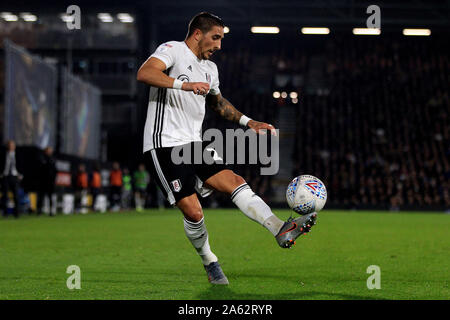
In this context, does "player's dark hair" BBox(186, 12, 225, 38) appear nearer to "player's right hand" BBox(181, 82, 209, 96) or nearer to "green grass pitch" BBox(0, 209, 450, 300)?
"player's right hand" BBox(181, 82, 209, 96)

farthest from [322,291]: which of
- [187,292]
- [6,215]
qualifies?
[6,215]

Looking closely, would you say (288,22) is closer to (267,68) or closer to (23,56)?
(23,56)

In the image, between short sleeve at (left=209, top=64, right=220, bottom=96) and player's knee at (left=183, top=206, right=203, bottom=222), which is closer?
player's knee at (left=183, top=206, right=203, bottom=222)

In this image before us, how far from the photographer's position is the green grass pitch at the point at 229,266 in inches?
190

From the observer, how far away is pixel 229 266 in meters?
6.67

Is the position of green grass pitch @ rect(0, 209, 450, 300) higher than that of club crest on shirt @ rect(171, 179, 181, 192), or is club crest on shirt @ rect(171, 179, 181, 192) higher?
club crest on shirt @ rect(171, 179, 181, 192)

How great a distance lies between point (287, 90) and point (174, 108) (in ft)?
108

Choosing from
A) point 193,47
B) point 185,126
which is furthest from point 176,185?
point 193,47

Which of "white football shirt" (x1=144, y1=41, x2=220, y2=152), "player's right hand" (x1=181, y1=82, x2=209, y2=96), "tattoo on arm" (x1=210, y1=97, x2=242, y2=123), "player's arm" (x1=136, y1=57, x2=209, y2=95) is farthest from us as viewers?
"tattoo on arm" (x1=210, y1=97, x2=242, y2=123)

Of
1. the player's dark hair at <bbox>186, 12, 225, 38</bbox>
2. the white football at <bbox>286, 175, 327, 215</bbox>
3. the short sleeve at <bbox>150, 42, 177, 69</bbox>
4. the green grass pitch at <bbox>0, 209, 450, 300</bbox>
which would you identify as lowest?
the green grass pitch at <bbox>0, 209, 450, 300</bbox>

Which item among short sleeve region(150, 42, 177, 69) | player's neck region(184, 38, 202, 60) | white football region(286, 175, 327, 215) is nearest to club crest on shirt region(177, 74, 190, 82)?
short sleeve region(150, 42, 177, 69)

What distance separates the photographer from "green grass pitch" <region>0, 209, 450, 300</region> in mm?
4836

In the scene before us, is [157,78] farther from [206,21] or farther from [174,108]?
[206,21]

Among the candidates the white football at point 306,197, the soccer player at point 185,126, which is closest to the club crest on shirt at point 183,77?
the soccer player at point 185,126
